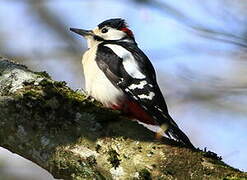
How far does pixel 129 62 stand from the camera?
4.23 metres

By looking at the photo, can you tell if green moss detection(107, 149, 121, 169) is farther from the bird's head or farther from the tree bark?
the bird's head

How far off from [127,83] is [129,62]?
20 cm

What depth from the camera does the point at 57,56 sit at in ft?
22.9

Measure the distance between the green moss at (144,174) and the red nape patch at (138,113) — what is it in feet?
3.14

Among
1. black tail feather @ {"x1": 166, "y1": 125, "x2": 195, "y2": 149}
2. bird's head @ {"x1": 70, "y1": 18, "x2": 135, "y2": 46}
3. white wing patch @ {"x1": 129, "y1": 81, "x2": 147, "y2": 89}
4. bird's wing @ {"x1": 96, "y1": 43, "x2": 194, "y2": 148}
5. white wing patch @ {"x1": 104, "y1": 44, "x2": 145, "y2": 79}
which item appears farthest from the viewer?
bird's head @ {"x1": 70, "y1": 18, "x2": 135, "y2": 46}

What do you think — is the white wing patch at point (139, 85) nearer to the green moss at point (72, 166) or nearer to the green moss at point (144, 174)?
the green moss at point (72, 166)

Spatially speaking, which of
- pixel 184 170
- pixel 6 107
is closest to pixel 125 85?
pixel 6 107

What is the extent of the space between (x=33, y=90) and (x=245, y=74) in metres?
1.19

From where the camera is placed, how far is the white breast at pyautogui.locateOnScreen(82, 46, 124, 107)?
4.06m

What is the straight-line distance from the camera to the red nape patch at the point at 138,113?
12.8 ft

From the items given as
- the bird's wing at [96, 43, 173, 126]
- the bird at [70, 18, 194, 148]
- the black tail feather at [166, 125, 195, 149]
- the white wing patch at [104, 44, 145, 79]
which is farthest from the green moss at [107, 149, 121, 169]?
the white wing patch at [104, 44, 145, 79]

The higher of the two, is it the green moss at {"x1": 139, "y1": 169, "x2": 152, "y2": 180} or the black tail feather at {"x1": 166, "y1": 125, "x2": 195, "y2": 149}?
the black tail feather at {"x1": 166, "y1": 125, "x2": 195, "y2": 149}

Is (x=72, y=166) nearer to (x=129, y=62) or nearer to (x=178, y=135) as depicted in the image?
(x=178, y=135)

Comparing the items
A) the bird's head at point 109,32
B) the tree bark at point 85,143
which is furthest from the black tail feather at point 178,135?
the bird's head at point 109,32
